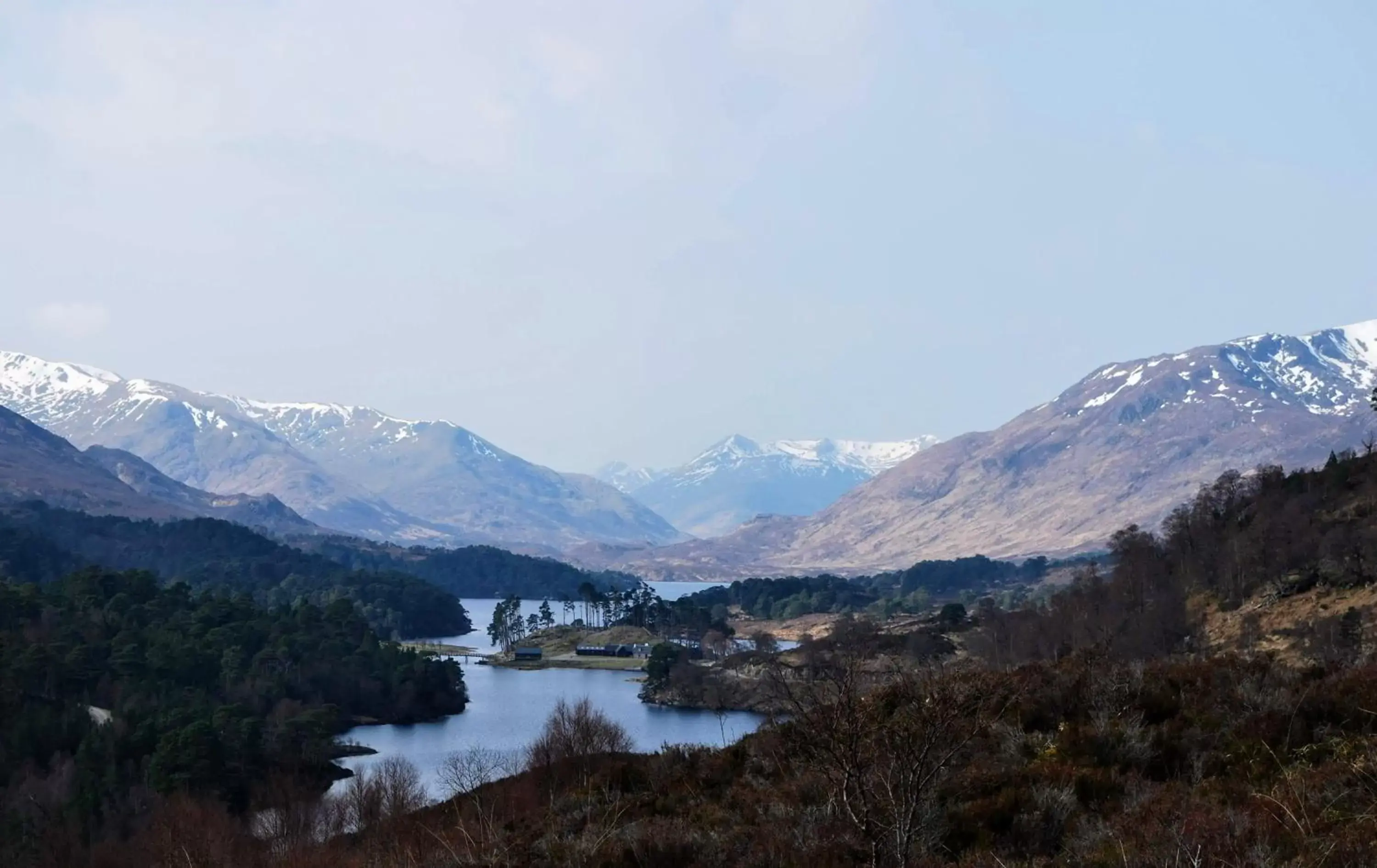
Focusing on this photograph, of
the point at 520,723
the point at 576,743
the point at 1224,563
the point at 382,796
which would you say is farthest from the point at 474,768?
the point at 1224,563

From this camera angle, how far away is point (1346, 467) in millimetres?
89188

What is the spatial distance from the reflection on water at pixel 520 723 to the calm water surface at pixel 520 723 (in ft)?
0.44

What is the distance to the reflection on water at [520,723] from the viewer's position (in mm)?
89875

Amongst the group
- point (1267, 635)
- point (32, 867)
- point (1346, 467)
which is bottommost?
point (32, 867)

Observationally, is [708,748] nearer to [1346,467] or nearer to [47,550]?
[1346,467]

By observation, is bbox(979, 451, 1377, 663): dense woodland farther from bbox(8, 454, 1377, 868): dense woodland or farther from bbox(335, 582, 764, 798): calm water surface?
bbox(8, 454, 1377, 868): dense woodland

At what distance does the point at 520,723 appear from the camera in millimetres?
104500

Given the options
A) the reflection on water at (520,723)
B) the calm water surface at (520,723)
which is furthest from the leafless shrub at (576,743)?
the reflection on water at (520,723)

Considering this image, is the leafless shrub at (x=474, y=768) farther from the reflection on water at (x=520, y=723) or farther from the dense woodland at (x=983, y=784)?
the dense woodland at (x=983, y=784)

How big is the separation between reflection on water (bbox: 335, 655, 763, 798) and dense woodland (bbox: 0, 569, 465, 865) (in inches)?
168

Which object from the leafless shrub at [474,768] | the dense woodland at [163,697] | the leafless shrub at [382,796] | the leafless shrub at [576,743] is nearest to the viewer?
the leafless shrub at [576,743]

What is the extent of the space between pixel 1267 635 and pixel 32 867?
67670mm

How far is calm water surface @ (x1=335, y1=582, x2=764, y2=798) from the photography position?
295 feet

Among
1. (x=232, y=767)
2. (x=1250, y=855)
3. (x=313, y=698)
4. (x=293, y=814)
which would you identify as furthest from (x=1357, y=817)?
(x=313, y=698)
